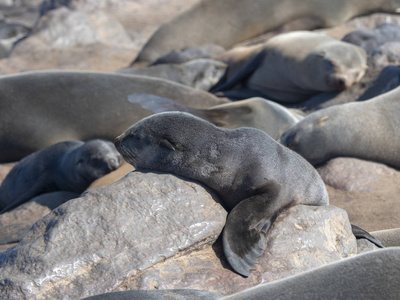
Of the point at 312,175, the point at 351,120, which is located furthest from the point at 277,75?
the point at 312,175

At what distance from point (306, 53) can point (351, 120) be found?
2.56 m

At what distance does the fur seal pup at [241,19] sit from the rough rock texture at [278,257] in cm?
782

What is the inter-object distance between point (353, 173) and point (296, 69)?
3.02m

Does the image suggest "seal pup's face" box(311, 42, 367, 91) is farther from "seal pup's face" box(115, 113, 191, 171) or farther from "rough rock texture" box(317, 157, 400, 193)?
"seal pup's face" box(115, 113, 191, 171)

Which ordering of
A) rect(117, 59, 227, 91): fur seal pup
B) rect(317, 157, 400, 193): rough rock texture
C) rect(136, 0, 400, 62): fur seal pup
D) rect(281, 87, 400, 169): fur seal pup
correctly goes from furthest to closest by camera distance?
rect(136, 0, 400, 62): fur seal pup, rect(117, 59, 227, 91): fur seal pup, rect(281, 87, 400, 169): fur seal pup, rect(317, 157, 400, 193): rough rock texture

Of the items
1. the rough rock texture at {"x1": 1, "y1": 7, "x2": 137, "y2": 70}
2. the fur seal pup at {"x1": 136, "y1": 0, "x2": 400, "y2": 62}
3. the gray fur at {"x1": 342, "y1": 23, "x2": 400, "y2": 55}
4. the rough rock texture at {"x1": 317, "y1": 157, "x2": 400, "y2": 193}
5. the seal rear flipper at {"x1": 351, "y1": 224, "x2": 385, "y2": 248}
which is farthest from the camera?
the fur seal pup at {"x1": 136, "y1": 0, "x2": 400, "y2": 62}

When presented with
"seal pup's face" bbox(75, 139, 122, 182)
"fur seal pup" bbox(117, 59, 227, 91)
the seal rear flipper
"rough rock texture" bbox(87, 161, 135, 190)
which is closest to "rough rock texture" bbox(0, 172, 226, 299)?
the seal rear flipper

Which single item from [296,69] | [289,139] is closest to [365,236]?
[289,139]

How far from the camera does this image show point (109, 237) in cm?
294

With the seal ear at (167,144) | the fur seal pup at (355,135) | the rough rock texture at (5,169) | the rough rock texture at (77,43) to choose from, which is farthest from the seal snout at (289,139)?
the rough rock texture at (77,43)

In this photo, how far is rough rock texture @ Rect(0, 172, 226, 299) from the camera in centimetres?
274

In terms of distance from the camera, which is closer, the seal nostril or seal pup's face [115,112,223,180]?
seal pup's face [115,112,223,180]

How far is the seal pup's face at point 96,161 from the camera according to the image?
543 centimetres

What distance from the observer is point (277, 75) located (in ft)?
27.3
